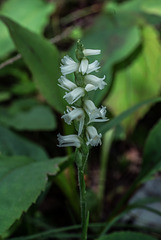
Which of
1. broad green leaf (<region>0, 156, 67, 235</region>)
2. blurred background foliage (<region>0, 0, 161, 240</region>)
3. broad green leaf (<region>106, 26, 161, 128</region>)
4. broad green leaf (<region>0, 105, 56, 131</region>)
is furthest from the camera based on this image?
broad green leaf (<region>106, 26, 161, 128</region>)

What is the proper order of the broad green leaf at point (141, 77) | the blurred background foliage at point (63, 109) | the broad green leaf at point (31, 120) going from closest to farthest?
the blurred background foliage at point (63, 109) < the broad green leaf at point (31, 120) < the broad green leaf at point (141, 77)

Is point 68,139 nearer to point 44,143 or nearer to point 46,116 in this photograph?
point 46,116

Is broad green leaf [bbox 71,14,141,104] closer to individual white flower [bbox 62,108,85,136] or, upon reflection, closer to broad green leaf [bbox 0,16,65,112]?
broad green leaf [bbox 0,16,65,112]

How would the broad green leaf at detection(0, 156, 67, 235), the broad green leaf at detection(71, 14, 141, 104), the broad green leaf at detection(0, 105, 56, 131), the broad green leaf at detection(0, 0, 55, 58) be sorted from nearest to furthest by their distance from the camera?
the broad green leaf at detection(0, 156, 67, 235) < the broad green leaf at detection(0, 105, 56, 131) < the broad green leaf at detection(71, 14, 141, 104) < the broad green leaf at detection(0, 0, 55, 58)

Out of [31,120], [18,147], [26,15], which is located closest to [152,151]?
[18,147]

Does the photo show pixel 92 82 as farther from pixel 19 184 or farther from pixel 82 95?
pixel 19 184

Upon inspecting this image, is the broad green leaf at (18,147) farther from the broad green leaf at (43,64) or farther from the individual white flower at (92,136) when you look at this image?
the individual white flower at (92,136)

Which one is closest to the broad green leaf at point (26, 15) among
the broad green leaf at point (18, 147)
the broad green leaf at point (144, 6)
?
the broad green leaf at point (144, 6)

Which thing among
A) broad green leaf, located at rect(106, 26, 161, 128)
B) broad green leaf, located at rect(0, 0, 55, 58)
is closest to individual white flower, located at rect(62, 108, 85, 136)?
broad green leaf, located at rect(106, 26, 161, 128)

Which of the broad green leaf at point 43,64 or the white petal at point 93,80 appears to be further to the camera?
the broad green leaf at point 43,64

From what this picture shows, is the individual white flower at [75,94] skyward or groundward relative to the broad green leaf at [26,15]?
groundward
